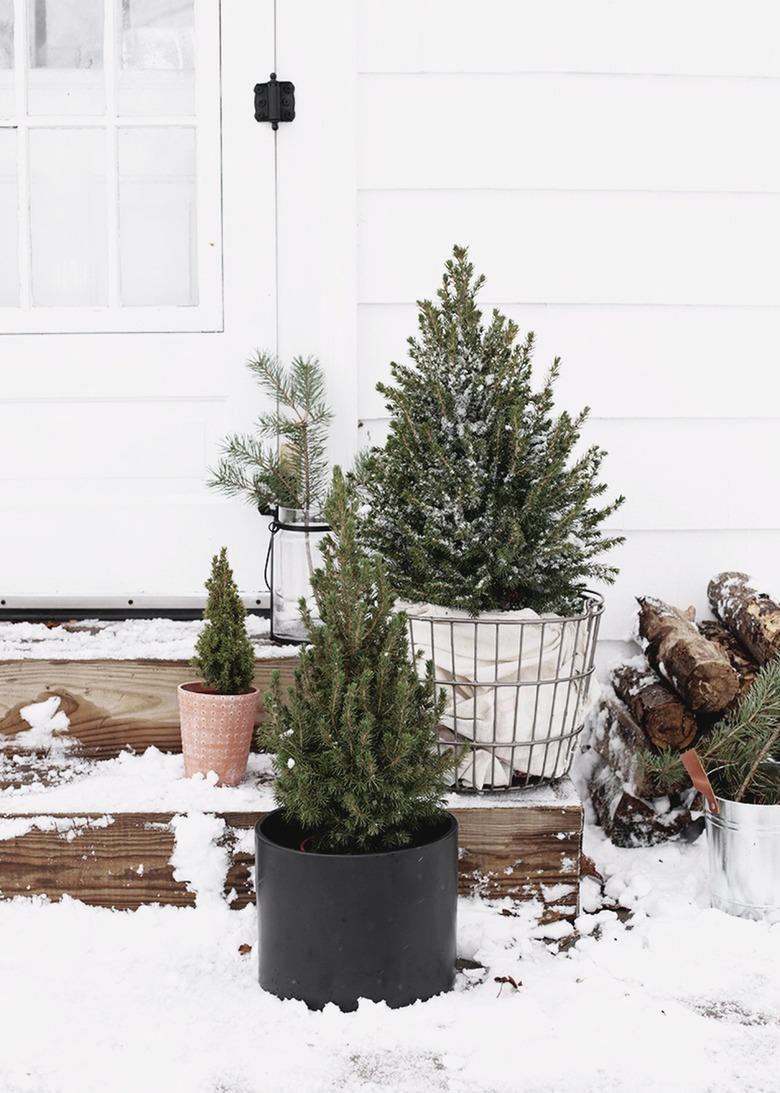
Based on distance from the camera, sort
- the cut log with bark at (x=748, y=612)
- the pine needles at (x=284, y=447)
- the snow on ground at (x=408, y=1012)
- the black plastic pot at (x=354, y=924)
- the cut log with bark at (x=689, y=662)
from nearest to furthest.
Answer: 1. the snow on ground at (x=408, y=1012)
2. the black plastic pot at (x=354, y=924)
3. the cut log with bark at (x=689, y=662)
4. the cut log with bark at (x=748, y=612)
5. the pine needles at (x=284, y=447)

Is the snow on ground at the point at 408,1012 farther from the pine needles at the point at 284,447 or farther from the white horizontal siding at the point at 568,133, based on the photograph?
the white horizontal siding at the point at 568,133

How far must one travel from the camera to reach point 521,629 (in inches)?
81.6

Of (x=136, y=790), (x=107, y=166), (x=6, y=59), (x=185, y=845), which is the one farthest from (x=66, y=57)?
(x=185, y=845)

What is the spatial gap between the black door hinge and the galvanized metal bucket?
1.75m

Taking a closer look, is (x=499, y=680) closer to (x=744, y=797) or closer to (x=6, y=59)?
(x=744, y=797)

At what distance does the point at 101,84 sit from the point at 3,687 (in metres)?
1.40

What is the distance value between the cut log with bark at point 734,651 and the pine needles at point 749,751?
20cm

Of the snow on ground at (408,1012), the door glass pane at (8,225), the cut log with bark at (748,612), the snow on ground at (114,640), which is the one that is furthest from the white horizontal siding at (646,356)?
the snow on ground at (408,1012)

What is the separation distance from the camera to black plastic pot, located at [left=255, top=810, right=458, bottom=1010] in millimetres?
1725

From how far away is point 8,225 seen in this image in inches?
107

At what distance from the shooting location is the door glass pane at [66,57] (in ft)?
8.81

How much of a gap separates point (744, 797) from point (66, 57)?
2.19m

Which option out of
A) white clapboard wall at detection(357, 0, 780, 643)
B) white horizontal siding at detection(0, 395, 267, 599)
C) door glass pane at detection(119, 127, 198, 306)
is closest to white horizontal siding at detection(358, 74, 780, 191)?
white clapboard wall at detection(357, 0, 780, 643)

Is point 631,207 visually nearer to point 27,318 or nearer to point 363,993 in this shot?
point 27,318
